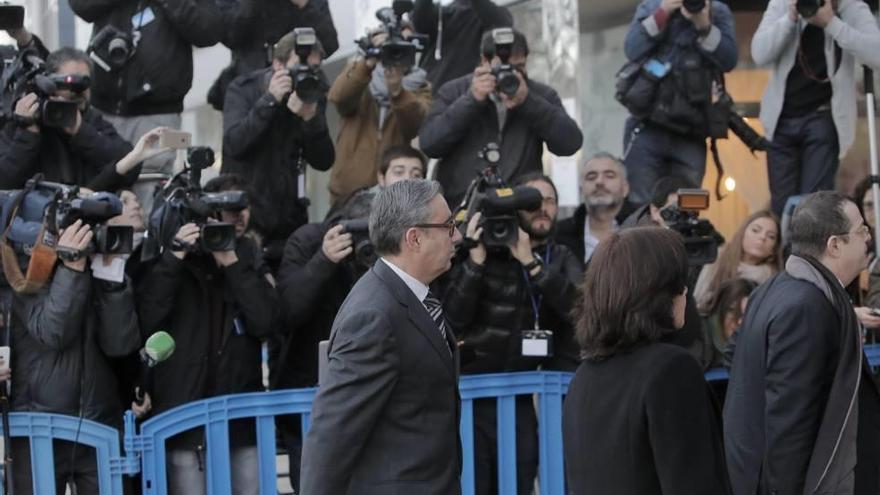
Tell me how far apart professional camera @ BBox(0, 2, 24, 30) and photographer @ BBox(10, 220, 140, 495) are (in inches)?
62.3

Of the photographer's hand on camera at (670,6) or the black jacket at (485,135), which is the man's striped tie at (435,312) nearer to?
the black jacket at (485,135)

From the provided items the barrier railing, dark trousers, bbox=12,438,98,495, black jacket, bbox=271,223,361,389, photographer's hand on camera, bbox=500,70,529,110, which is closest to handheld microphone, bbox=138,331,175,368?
the barrier railing

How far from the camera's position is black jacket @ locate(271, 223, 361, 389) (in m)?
6.36

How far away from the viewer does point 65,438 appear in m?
5.51

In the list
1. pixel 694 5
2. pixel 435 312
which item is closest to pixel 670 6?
pixel 694 5

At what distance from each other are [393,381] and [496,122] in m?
3.75

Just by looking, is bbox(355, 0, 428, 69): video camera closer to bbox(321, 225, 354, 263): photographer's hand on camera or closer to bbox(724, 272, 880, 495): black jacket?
bbox(321, 225, 354, 263): photographer's hand on camera

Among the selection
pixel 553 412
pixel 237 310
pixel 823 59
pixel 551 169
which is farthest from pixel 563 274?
pixel 551 169

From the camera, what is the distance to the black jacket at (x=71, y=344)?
5.68 metres

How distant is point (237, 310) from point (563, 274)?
5.11ft

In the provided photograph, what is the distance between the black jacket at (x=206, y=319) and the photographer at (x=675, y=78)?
8.79ft

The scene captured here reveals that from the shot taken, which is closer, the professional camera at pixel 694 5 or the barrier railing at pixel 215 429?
the barrier railing at pixel 215 429

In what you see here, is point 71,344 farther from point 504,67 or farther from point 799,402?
point 799,402

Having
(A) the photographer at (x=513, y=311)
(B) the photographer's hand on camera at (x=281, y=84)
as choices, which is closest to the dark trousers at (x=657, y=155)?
(A) the photographer at (x=513, y=311)
